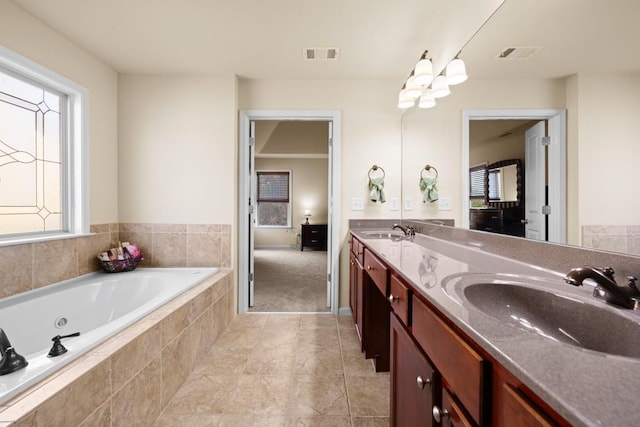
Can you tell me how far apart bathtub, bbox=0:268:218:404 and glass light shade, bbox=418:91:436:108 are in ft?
7.62

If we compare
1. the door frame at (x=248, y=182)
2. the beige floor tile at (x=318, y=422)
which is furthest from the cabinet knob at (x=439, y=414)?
the door frame at (x=248, y=182)

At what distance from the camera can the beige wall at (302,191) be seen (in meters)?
6.73

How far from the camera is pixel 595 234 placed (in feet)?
2.96

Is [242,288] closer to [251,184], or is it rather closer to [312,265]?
[251,184]

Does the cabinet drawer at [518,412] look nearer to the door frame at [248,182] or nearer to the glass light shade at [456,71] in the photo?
the glass light shade at [456,71]

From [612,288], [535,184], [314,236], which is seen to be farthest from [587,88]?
[314,236]

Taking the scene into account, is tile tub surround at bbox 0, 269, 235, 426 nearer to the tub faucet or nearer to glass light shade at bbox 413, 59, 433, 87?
the tub faucet

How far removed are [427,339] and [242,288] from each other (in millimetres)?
2191

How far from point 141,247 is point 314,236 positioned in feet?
13.4

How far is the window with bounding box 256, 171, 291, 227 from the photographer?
678cm

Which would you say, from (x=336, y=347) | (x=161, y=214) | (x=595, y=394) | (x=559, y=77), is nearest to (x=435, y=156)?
(x=559, y=77)

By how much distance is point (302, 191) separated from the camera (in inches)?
266

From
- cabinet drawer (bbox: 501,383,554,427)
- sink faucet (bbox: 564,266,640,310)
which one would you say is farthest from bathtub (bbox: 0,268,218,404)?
sink faucet (bbox: 564,266,640,310)

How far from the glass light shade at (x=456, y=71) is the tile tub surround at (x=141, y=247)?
2.18m
